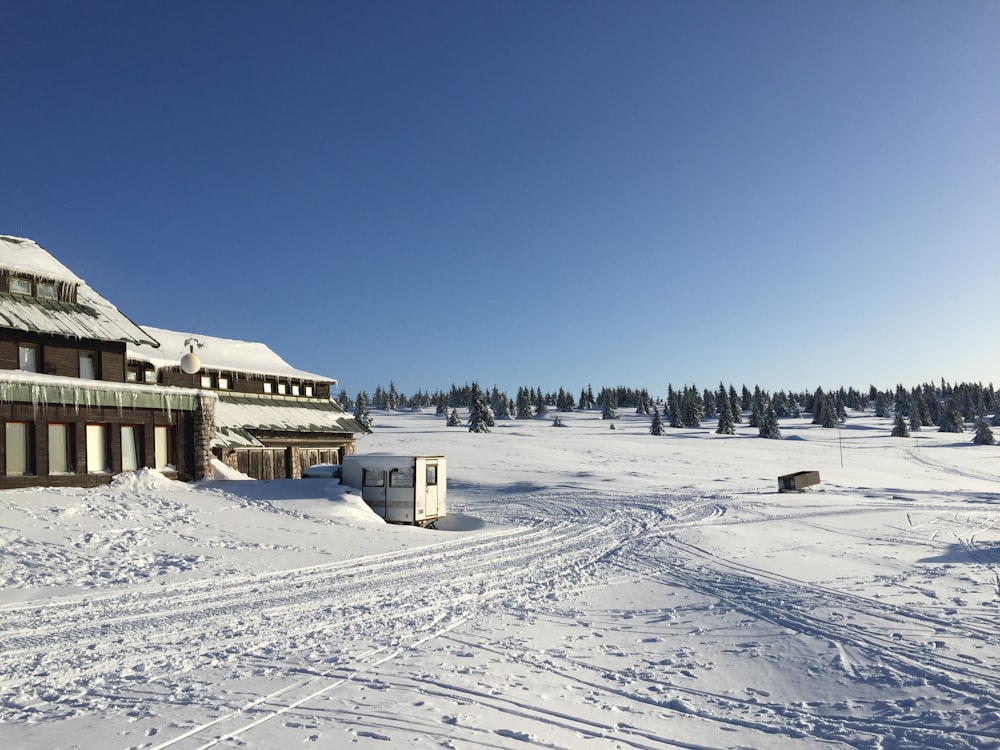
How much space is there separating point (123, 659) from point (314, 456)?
97.8 feet

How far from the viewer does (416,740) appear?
19.7 feet

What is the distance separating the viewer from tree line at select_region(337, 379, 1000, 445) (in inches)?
3430

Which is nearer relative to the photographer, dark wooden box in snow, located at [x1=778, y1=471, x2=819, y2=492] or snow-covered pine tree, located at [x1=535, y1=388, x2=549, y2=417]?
dark wooden box in snow, located at [x1=778, y1=471, x2=819, y2=492]

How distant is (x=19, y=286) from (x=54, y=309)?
1.34m

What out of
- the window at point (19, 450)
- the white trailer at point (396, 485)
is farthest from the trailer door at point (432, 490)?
the window at point (19, 450)

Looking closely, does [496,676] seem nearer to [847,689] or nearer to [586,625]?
[586,625]

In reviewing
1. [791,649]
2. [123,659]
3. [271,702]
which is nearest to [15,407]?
[123,659]

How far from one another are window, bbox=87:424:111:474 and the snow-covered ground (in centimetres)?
117

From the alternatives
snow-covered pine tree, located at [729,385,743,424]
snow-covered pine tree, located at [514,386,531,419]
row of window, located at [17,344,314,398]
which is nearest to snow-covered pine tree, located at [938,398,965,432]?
snow-covered pine tree, located at [729,385,743,424]

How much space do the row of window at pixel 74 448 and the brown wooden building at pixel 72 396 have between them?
0.10 feet

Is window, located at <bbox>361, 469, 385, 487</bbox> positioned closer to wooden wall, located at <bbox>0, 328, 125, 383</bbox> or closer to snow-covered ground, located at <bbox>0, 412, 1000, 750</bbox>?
snow-covered ground, located at <bbox>0, 412, 1000, 750</bbox>

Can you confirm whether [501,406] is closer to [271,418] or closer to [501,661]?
[271,418]

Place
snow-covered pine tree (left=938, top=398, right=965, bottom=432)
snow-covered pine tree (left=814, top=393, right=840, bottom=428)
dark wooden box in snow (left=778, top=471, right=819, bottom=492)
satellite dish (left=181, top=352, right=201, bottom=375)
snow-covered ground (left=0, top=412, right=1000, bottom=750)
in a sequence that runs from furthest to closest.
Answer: snow-covered pine tree (left=814, top=393, right=840, bottom=428), snow-covered pine tree (left=938, top=398, right=965, bottom=432), dark wooden box in snow (left=778, top=471, right=819, bottom=492), satellite dish (left=181, top=352, right=201, bottom=375), snow-covered ground (left=0, top=412, right=1000, bottom=750)

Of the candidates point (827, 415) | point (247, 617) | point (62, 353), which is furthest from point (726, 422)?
point (247, 617)
